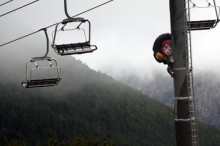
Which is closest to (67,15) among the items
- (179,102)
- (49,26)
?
(49,26)

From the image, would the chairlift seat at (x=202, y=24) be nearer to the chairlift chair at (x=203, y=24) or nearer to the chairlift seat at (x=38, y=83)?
the chairlift chair at (x=203, y=24)

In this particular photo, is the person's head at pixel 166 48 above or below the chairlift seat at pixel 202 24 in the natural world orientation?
below

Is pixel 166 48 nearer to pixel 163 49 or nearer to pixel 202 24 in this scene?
pixel 163 49

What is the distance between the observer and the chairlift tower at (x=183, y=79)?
6730 mm

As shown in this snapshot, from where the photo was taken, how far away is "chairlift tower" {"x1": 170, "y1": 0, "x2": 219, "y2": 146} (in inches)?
265

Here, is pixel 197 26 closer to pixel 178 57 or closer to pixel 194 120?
pixel 178 57

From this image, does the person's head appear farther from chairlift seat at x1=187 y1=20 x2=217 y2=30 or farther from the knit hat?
chairlift seat at x1=187 y1=20 x2=217 y2=30

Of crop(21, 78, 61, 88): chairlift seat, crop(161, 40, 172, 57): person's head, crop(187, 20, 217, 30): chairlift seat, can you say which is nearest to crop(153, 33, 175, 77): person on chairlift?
crop(161, 40, 172, 57): person's head

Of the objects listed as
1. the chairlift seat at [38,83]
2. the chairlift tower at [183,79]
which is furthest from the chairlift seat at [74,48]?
the chairlift tower at [183,79]

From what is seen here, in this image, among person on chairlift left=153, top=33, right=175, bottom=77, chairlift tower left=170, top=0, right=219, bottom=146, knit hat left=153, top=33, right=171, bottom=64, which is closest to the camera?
chairlift tower left=170, top=0, right=219, bottom=146

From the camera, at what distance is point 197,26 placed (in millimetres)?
7383

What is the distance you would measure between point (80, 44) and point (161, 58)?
215 cm

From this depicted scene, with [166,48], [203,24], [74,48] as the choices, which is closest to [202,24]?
[203,24]

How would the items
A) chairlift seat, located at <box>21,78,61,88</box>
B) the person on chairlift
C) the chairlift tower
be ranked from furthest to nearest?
chairlift seat, located at <box>21,78,61,88</box> < the person on chairlift < the chairlift tower
